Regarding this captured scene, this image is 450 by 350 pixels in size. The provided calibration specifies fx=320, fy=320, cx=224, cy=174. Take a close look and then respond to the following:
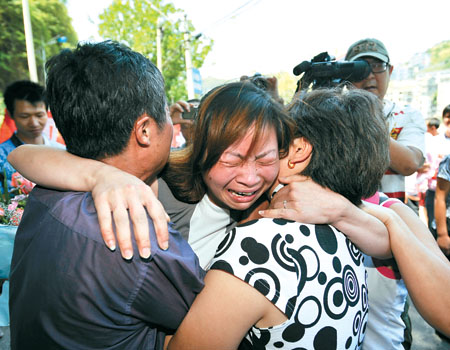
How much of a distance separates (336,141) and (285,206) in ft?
1.07

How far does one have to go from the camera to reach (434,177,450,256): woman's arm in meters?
3.38

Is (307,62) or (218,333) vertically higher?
(307,62)

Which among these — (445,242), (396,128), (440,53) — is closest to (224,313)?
(396,128)

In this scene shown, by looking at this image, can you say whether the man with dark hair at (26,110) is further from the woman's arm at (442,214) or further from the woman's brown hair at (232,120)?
the woman's arm at (442,214)

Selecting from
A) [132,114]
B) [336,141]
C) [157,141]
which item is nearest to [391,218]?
[336,141]

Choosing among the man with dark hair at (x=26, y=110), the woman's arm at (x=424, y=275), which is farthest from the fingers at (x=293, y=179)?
the man with dark hair at (x=26, y=110)

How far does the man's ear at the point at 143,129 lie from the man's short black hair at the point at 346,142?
0.61 meters

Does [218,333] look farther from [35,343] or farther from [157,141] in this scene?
[157,141]

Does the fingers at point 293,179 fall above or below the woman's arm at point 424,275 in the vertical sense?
above

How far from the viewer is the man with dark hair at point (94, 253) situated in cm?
97

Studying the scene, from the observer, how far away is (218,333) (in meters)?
0.97

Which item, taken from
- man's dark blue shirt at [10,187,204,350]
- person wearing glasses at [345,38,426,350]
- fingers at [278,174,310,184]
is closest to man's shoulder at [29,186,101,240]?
man's dark blue shirt at [10,187,204,350]

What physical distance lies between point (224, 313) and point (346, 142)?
76 centimetres

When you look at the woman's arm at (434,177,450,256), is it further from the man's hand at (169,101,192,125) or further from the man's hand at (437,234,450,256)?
the man's hand at (169,101,192,125)
